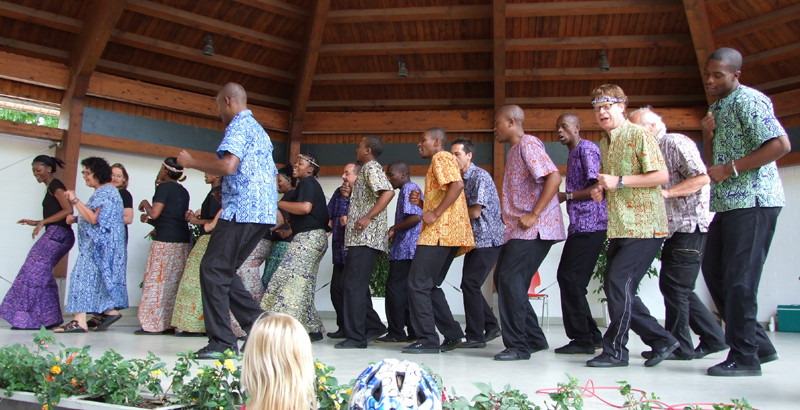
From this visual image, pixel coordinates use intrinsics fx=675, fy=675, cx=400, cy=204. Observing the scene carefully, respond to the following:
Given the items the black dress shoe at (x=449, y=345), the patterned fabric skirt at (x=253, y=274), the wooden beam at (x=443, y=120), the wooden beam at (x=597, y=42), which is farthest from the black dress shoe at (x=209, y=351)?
the wooden beam at (x=597, y=42)

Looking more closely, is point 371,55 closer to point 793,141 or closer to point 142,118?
point 142,118

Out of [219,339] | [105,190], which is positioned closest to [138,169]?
[105,190]

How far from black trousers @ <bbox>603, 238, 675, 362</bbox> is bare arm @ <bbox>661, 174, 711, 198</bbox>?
0.29 m

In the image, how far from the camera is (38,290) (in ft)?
19.5

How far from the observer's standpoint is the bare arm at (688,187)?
376cm

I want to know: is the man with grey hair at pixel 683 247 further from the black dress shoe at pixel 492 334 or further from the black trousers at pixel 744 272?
the black dress shoe at pixel 492 334

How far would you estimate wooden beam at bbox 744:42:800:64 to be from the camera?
25.0ft

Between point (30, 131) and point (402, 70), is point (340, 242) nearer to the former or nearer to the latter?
point (402, 70)

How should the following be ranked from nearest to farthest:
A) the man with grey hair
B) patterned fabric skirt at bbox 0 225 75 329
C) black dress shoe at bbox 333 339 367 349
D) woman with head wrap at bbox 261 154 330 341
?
the man with grey hair → black dress shoe at bbox 333 339 367 349 → woman with head wrap at bbox 261 154 330 341 → patterned fabric skirt at bbox 0 225 75 329

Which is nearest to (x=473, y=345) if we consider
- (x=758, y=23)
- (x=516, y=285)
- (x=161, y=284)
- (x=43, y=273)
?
(x=516, y=285)

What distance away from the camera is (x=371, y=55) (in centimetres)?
883

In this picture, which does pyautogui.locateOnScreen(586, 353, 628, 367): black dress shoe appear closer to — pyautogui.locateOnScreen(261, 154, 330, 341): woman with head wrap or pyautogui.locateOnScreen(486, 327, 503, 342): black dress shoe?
pyautogui.locateOnScreen(486, 327, 503, 342): black dress shoe

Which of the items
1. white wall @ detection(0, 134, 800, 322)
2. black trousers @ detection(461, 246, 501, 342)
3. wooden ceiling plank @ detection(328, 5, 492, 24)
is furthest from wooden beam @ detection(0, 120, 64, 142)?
black trousers @ detection(461, 246, 501, 342)

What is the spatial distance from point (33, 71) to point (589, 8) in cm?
638
